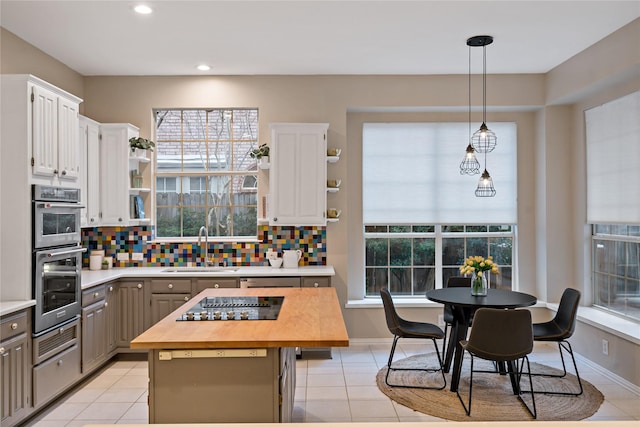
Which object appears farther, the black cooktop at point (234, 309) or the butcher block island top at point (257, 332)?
the black cooktop at point (234, 309)

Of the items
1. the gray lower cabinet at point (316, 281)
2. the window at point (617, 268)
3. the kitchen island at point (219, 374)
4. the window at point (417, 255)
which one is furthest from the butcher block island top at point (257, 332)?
the window at point (617, 268)

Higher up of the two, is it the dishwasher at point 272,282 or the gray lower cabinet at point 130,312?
the dishwasher at point 272,282

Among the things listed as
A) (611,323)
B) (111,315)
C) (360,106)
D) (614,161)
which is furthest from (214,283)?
(614,161)

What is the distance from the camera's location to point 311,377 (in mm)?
4281

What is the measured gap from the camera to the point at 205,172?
5488mm

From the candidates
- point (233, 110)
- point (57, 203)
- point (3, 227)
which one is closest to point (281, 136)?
point (233, 110)

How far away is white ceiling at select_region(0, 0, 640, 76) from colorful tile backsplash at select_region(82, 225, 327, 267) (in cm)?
172

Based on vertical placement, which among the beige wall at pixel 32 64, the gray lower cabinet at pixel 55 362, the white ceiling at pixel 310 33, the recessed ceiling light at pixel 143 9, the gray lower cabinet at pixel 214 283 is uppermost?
the white ceiling at pixel 310 33

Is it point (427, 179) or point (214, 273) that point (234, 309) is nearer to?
point (214, 273)

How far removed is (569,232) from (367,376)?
278 centimetres

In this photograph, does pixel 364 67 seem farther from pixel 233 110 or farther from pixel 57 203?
pixel 57 203

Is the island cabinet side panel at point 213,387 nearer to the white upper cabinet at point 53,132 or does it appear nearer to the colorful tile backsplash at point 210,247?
the white upper cabinet at point 53,132

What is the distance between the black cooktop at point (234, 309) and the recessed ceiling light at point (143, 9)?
2.18m

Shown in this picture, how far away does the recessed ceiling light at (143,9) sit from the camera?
3.58m
